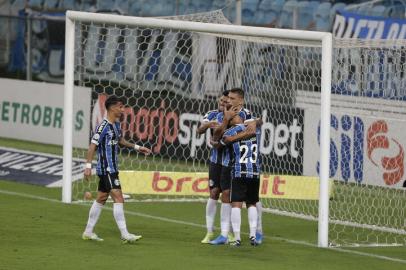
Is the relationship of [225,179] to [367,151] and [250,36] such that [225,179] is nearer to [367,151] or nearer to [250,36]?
[250,36]

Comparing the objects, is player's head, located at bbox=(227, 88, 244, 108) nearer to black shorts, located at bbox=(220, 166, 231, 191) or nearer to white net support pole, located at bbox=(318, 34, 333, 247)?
black shorts, located at bbox=(220, 166, 231, 191)

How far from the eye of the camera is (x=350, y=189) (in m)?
19.4

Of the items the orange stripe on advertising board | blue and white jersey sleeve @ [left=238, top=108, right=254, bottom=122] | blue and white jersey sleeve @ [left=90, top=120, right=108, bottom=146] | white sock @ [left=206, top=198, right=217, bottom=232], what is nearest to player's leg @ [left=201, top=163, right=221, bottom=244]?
white sock @ [left=206, top=198, right=217, bottom=232]

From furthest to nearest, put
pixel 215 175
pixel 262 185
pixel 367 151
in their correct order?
pixel 367 151 < pixel 262 185 < pixel 215 175

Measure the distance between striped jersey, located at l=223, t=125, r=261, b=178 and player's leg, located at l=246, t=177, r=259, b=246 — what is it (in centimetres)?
10

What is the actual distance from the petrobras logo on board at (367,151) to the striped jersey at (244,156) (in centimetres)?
525

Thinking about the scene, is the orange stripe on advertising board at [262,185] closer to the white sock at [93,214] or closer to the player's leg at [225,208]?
the player's leg at [225,208]

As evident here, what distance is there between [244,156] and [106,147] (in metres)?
1.58

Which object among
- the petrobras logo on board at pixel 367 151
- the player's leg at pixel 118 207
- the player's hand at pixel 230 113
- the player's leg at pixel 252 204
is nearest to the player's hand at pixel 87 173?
the player's leg at pixel 118 207

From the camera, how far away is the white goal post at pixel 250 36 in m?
14.9

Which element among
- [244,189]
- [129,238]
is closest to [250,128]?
[244,189]

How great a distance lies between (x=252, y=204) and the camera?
14.8 metres

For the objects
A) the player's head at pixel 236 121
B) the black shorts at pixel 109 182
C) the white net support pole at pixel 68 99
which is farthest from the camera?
the white net support pole at pixel 68 99

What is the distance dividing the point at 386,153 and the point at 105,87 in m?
5.65
